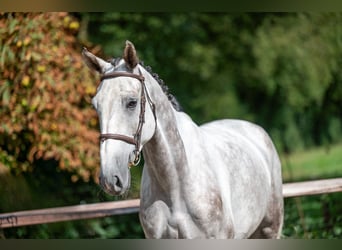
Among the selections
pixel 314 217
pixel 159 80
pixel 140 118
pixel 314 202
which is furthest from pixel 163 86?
pixel 314 202

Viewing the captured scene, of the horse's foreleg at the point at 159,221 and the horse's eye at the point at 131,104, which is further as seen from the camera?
the horse's foreleg at the point at 159,221

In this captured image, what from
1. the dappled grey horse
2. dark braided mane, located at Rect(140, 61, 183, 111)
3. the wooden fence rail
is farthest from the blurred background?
dark braided mane, located at Rect(140, 61, 183, 111)

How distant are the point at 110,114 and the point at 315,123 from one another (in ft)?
10.4

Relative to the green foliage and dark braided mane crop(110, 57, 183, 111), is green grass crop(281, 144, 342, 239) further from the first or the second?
dark braided mane crop(110, 57, 183, 111)

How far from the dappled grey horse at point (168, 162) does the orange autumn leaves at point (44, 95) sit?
164cm

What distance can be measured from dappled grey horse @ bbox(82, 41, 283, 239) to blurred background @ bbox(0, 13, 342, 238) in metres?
1.30

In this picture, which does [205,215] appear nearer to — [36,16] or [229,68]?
[36,16]

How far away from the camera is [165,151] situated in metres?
2.79

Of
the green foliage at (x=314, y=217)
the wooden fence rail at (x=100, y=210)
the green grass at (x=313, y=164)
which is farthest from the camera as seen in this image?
the green grass at (x=313, y=164)

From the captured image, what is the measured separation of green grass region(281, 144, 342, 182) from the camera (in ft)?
17.0

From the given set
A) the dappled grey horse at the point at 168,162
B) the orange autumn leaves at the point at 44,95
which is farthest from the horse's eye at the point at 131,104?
the orange autumn leaves at the point at 44,95

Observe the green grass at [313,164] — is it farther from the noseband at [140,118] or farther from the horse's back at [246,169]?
the noseband at [140,118]

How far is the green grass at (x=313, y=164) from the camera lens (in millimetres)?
5188
